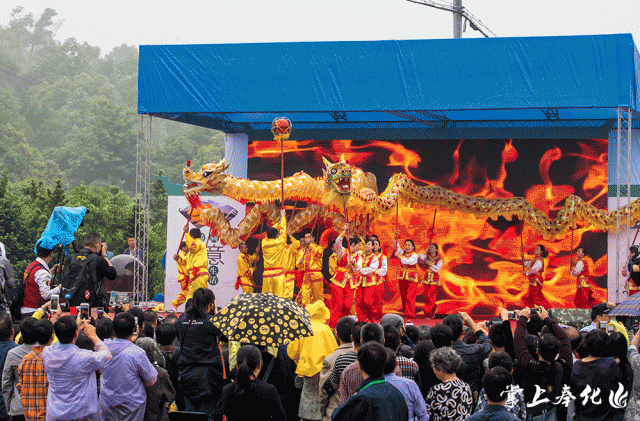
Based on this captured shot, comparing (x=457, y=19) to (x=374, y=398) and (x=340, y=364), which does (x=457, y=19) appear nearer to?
(x=340, y=364)

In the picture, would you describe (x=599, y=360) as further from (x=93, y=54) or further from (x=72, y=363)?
(x=93, y=54)

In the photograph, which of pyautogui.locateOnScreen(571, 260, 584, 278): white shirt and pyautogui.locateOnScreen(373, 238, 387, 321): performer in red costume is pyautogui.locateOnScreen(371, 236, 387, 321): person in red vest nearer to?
pyautogui.locateOnScreen(373, 238, 387, 321): performer in red costume

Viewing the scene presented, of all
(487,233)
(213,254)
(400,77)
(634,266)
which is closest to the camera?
(634,266)

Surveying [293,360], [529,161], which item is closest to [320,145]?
[529,161]

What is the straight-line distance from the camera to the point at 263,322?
5348 mm

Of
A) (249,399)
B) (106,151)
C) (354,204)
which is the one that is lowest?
(249,399)

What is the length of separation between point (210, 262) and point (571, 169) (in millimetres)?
6522


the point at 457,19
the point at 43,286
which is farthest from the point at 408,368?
the point at 457,19

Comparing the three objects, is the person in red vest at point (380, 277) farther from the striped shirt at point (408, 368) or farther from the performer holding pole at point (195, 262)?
the striped shirt at point (408, 368)

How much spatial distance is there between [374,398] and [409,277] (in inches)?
371

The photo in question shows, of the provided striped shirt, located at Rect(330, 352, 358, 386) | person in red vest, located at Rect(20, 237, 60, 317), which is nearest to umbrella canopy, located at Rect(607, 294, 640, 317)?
striped shirt, located at Rect(330, 352, 358, 386)

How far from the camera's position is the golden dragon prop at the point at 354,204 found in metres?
12.3

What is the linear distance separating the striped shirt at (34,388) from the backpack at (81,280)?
235 centimetres

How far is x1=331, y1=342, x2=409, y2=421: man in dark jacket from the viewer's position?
3850mm
